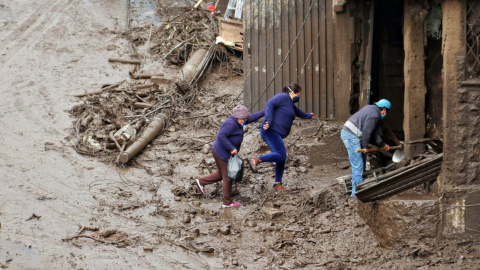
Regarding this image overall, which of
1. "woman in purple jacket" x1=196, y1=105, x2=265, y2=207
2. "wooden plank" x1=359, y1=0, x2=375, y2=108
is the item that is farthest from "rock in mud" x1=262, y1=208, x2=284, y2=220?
"wooden plank" x1=359, y1=0, x2=375, y2=108

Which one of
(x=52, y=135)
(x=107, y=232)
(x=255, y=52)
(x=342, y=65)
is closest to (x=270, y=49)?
(x=255, y=52)

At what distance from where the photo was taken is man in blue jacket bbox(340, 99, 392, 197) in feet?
27.1

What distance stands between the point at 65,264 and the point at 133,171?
3.62 m

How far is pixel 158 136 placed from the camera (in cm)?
1153

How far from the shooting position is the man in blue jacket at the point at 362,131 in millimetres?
8250

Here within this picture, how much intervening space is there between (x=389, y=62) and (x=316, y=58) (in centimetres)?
148

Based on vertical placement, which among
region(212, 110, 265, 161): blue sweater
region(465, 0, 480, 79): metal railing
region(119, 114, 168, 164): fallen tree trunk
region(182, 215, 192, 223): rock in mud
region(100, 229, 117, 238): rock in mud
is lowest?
region(182, 215, 192, 223): rock in mud

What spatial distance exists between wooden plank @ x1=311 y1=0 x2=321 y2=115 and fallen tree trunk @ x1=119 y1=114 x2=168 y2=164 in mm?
3170

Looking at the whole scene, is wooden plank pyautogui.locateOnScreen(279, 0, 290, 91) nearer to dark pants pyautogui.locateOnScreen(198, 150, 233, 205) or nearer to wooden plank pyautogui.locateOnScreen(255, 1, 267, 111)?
wooden plank pyautogui.locateOnScreen(255, 1, 267, 111)

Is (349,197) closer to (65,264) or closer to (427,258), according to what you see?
(427,258)

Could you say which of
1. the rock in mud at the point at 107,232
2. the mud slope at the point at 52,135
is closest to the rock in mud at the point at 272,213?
the mud slope at the point at 52,135

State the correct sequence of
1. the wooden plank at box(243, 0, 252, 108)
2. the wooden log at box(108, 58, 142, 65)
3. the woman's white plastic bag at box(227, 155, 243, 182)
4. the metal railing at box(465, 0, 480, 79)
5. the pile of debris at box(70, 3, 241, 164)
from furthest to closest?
1. the wooden log at box(108, 58, 142, 65)
2. the wooden plank at box(243, 0, 252, 108)
3. the pile of debris at box(70, 3, 241, 164)
4. the woman's white plastic bag at box(227, 155, 243, 182)
5. the metal railing at box(465, 0, 480, 79)

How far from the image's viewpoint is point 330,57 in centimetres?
1127

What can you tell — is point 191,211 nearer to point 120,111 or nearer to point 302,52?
point 120,111
